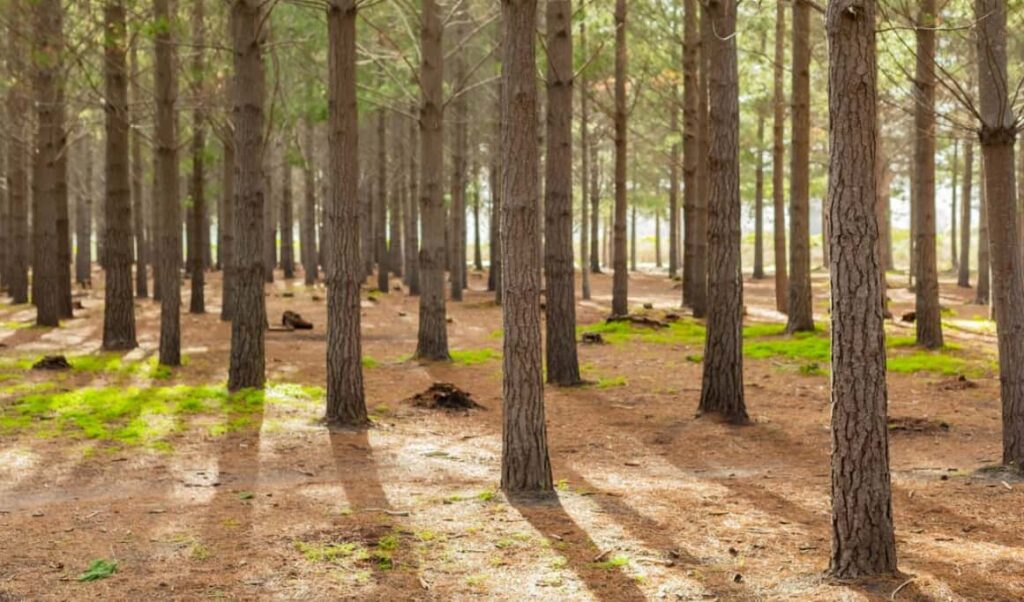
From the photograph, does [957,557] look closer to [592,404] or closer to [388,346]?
[592,404]

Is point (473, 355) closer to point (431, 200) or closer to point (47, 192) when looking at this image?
point (431, 200)

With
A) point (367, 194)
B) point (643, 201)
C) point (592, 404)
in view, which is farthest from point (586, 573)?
point (643, 201)

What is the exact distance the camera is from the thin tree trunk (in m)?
7.10

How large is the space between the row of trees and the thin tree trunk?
0.6 inches

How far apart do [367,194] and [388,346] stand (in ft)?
59.0

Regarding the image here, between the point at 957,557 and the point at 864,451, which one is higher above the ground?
the point at 864,451

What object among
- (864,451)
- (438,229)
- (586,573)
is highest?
(438,229)

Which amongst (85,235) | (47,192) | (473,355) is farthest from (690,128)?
(85,235)

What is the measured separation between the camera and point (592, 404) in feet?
38.5

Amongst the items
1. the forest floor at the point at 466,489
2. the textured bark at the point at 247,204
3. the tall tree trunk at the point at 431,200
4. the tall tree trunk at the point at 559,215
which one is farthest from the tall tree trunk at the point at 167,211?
the tall tree trunk at the point at 559,215

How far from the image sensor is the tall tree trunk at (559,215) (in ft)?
41.4

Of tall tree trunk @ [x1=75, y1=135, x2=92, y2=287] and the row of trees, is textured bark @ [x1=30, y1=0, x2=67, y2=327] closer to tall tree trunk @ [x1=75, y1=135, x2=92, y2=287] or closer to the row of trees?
the row of trees

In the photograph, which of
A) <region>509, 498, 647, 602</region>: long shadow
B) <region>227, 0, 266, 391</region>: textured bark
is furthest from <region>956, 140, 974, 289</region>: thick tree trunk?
<region>509, 498, 647, 602</region>: long shadow

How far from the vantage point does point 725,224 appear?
10312mm
